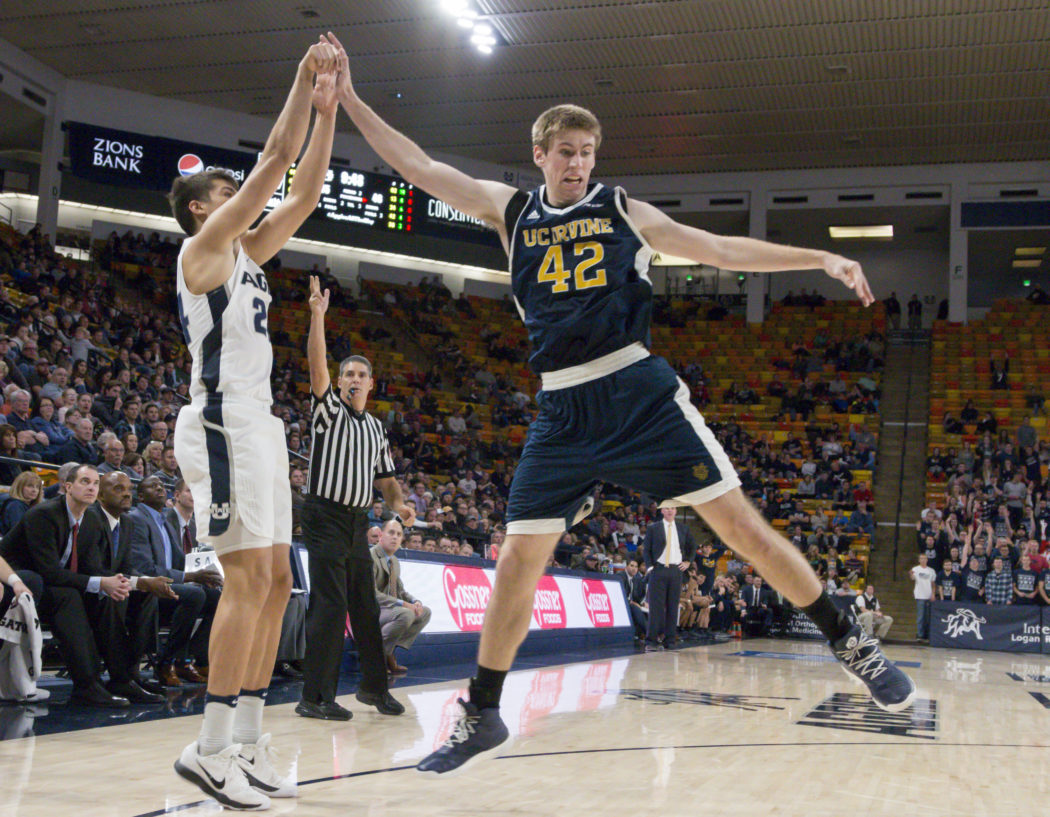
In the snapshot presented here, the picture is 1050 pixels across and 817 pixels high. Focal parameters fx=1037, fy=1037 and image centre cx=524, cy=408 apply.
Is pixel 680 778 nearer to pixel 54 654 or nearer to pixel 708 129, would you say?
pixel 54 654

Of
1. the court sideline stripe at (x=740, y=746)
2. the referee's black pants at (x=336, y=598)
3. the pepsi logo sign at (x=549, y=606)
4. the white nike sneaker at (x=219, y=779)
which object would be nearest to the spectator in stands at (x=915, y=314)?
the pepsi logo sign at (x=549, y=606)

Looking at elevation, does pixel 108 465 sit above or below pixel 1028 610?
above

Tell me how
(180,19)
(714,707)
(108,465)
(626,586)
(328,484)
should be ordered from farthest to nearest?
(180,19) < (626,586) < (108,465) < (714,707) < (328,484)

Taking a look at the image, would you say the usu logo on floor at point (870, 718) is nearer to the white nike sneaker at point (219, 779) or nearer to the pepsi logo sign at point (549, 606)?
the white nike sneaker at point (219, 779)

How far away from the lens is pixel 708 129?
24766mm

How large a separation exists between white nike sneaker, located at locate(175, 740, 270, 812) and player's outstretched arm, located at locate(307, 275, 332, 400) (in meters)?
2.12

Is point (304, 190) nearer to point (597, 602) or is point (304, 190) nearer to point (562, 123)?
point (562, 123)

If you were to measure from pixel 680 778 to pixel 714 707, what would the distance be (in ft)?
8.76

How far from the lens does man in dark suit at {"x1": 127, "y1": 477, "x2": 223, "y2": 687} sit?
21.1ft

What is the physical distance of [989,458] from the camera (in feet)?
69.5

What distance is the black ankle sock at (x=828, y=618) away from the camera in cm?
347

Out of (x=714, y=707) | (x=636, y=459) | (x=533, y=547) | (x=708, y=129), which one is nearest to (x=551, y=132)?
(x=636, y=459)

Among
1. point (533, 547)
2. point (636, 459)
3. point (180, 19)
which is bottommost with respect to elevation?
point (533, 547)

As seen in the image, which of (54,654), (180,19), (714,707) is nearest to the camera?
(714,707)
